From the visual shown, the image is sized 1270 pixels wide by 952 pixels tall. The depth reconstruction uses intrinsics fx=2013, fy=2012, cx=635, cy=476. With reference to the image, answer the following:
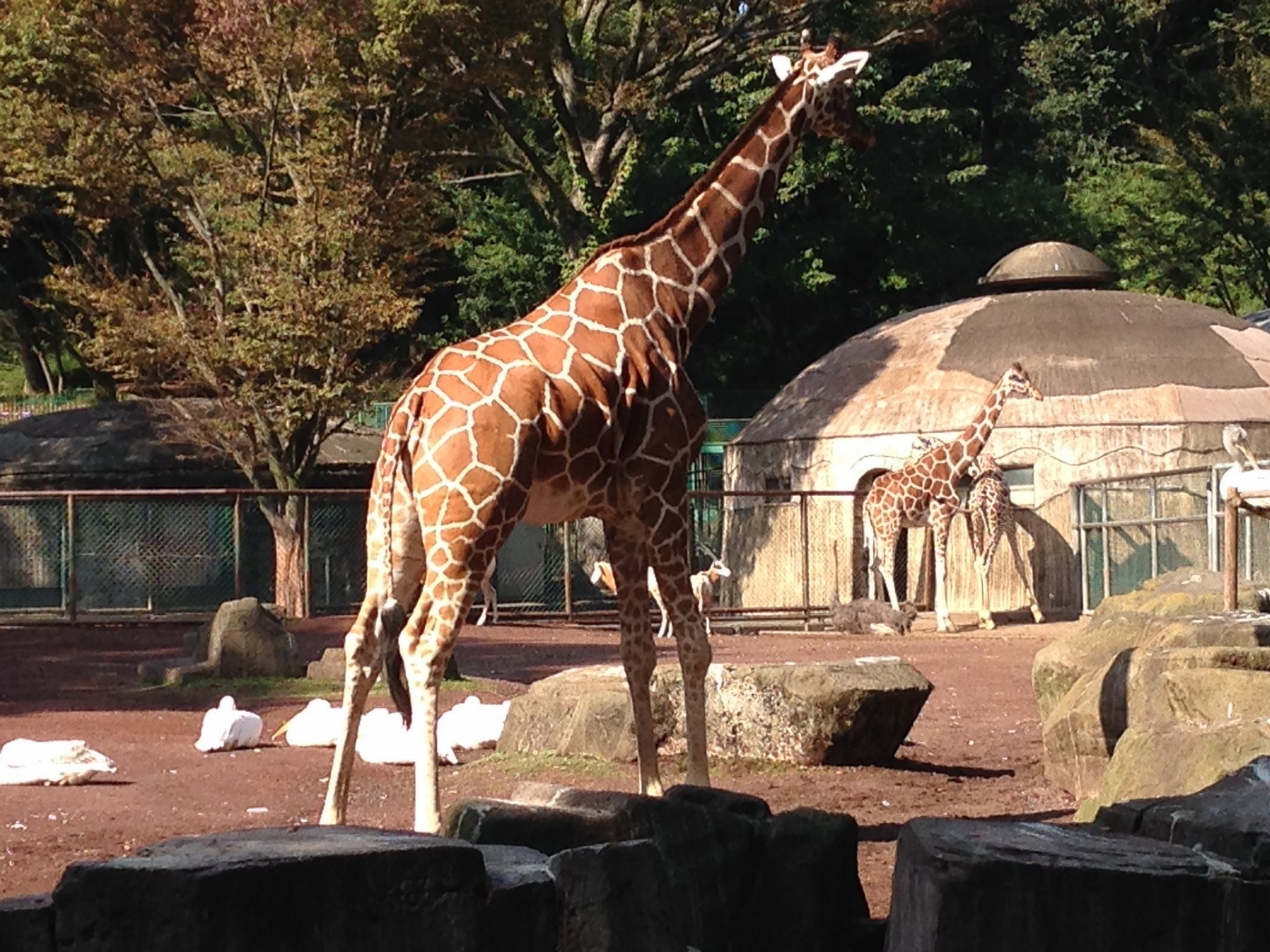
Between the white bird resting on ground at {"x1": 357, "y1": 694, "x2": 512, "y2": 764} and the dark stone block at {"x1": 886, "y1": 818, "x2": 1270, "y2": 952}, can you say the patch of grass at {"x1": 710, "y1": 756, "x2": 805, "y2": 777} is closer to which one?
the white bird resting on ground at {"x1": 357, "y1": 694, "x2": 512, "y2": 764}

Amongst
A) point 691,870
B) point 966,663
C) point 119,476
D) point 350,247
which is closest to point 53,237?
point 119,476

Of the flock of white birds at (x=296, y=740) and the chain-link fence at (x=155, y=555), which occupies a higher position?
the chain-link fence at (x=155, y=555)

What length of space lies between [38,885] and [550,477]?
2749mm

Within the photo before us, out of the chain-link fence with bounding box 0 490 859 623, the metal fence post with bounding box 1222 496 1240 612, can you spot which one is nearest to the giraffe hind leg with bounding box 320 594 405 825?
the metal fence post with bounding box 1222 496 1240 612

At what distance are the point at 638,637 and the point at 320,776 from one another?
2.87 meters

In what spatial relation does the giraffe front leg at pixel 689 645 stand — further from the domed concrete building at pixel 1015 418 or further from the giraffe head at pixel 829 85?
the domed concrete building at pixel 1015 418

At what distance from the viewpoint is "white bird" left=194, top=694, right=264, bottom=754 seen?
41.3 ft

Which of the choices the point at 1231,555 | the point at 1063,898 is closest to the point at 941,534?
the point at 1231,555

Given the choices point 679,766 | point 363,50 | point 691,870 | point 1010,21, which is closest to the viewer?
point 691,870

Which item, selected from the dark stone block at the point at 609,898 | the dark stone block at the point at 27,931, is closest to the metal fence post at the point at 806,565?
the dark stone block at the point at 609,898

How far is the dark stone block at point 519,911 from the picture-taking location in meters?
4.74

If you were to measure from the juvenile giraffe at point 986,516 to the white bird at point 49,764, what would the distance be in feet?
58.4

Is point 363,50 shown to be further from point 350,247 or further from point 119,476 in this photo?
point 119,476

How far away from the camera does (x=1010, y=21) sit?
47656mm
